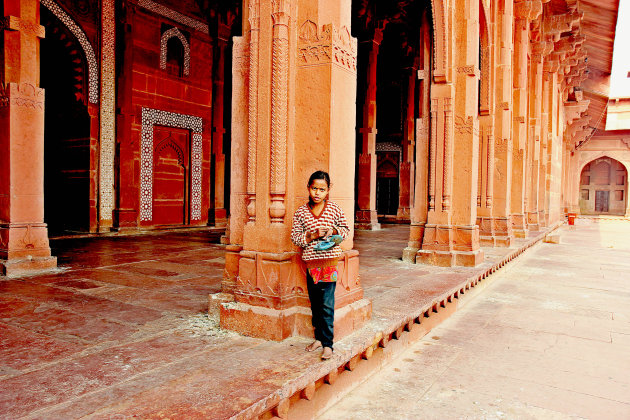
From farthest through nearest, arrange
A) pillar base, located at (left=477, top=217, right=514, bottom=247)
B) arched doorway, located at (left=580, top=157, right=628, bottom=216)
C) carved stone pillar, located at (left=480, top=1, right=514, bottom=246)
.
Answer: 1. arched doorway, located at (left=580, top=157, right=628, bottom=216)
2. carved stone pillar, located at (left=480, top=1, right=514, bottom=246)
3. pillar base, located at (left=477, top=217, right=514, bottom=247)

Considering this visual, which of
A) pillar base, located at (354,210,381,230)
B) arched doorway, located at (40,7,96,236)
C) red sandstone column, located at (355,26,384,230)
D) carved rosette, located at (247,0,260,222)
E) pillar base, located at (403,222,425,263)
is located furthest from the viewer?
red sandstone column, located at (355,26,384,230)

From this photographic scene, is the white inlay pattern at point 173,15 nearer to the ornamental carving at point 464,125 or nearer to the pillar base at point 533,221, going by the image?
the ornamental carving at point 464,125

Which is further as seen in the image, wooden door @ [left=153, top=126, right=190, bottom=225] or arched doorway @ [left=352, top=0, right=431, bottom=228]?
arched doorway @ [left=352, top=0, right=431, bottom=228]

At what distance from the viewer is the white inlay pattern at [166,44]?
12.4 metres

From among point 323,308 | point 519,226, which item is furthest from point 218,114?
point 323,308

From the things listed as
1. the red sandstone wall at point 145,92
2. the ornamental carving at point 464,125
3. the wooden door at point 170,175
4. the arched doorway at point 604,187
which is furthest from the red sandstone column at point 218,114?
the arched doorway at point 604,187

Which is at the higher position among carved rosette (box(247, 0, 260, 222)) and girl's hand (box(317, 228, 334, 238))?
carved rosette (box(247, 0, 260, 222))

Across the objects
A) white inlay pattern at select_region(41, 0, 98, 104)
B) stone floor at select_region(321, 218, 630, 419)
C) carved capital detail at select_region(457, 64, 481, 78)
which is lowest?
stone floor at select_region(321, 218, 630, 419)

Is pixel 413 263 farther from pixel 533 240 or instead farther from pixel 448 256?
pixel 533 240

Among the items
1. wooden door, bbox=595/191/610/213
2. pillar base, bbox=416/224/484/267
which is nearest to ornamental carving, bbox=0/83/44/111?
pillar base, bbox=416/224/484/267

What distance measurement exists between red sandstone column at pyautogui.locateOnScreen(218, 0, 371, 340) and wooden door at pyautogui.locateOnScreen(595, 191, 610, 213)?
148 feet

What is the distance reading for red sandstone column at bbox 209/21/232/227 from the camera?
13.9m

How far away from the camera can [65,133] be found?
Answer: 37.6ft

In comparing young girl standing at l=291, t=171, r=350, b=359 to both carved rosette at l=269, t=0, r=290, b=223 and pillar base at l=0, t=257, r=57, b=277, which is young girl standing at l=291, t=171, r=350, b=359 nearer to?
carved rosette at l=269, t=0, r=290, b=223
